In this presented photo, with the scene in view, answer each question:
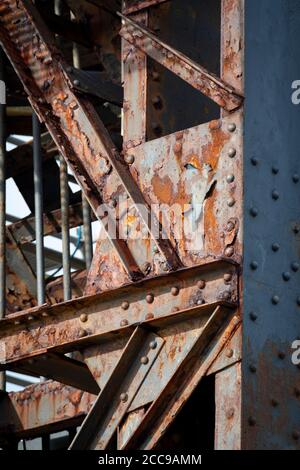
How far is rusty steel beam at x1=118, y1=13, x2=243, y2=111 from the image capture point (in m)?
7.92

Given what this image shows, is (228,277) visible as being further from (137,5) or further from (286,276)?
(137,5)

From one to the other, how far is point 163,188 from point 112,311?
2.64 ft

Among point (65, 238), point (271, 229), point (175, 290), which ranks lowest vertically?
point (175, 290)

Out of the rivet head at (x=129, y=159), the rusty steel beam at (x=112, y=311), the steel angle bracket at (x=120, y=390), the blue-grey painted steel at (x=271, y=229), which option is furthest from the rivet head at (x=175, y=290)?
the rivet head at (x=129, y=159)

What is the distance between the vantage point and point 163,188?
8219 millimetres

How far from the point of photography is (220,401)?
755 centimetres

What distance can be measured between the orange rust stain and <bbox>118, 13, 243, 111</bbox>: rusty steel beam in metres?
0.59

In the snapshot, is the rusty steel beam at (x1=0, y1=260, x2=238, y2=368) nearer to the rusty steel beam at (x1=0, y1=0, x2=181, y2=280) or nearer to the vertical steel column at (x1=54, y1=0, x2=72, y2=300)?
the rusty steel beam at (x1=0, y1=0, x2=181, y2=280)

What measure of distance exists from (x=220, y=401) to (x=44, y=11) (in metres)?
4.42

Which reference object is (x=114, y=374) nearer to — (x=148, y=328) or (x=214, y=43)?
(x=148, y=328)

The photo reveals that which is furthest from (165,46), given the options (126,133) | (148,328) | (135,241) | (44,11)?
(44,11)

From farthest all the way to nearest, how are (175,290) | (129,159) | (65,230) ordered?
1. (65,230)
2. (129,159)
3. (175,290)

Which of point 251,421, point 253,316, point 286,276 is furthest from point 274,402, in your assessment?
point 286,276

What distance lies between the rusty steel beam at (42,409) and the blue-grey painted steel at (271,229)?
2.23 m
